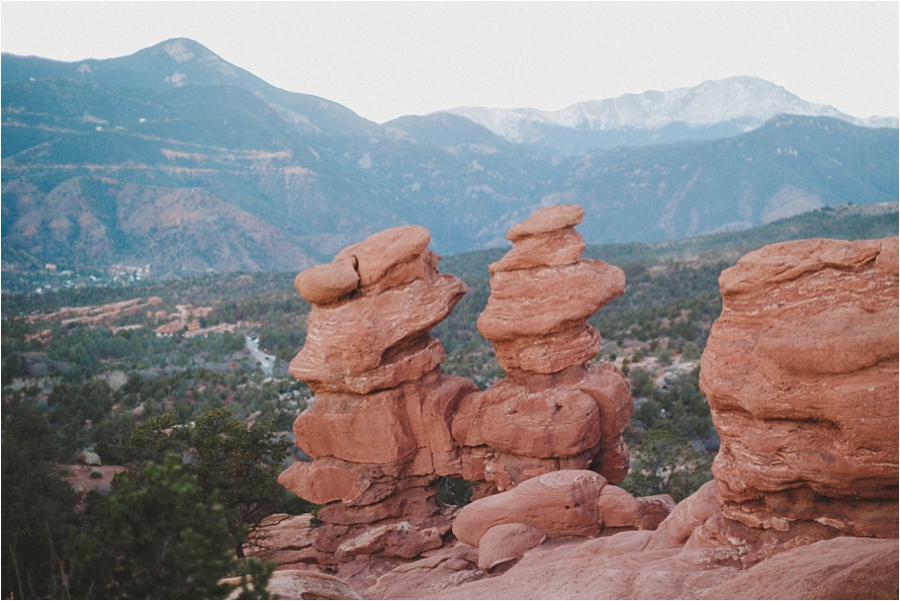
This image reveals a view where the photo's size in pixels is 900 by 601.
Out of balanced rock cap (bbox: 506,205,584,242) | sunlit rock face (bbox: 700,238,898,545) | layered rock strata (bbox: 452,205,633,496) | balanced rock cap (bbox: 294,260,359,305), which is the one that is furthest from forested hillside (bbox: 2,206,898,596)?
balanced rock cap (bbox: 506,205,584,242)

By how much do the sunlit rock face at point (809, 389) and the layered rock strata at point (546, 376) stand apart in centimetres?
631

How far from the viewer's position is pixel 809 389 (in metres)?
12.1

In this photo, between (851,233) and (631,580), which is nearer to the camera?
(631,580)

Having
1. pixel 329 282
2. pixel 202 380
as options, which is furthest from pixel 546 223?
pixel 202 380

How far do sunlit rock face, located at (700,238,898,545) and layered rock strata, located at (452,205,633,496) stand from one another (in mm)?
6308

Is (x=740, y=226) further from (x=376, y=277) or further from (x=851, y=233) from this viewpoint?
(x=376, y=277)

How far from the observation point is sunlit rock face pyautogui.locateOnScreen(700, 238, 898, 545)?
1152 cm

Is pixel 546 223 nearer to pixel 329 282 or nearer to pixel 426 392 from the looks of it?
pixel 426 392

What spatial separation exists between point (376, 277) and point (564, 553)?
9.25m

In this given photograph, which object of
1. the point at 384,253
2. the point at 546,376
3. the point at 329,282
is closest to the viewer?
the point at 329,282

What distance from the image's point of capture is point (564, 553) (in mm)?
15578

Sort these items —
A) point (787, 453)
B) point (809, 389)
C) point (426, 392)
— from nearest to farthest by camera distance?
point (809, 389)
point (787, 453)
point (426, 392)

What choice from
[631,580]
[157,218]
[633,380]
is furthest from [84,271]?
[631,580]

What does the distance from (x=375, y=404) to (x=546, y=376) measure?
5.17 meters
